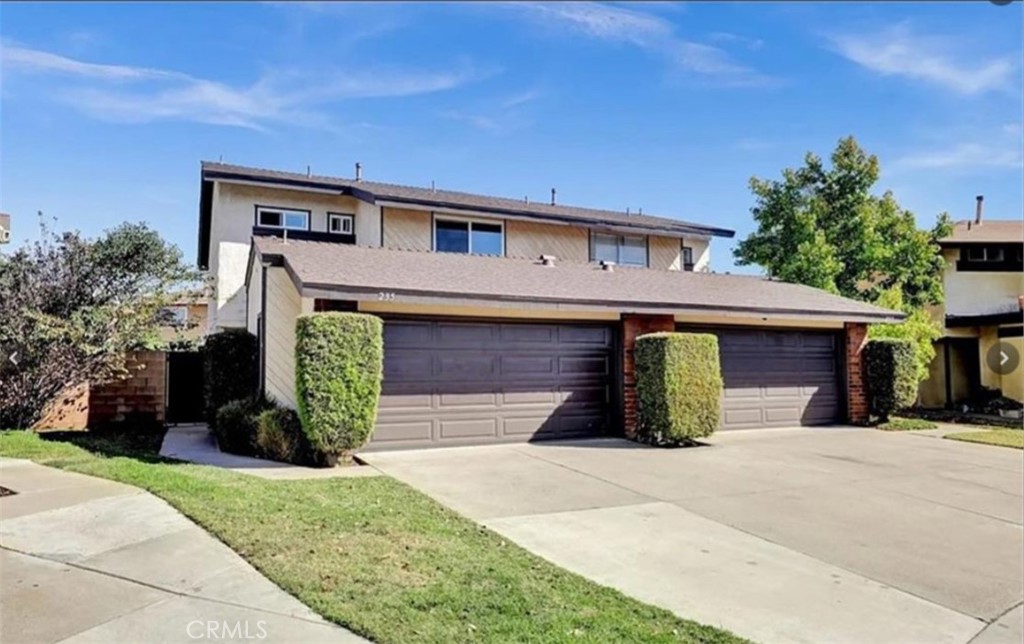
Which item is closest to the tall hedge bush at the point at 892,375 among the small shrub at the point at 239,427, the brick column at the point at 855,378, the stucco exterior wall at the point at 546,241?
the brick column at the point at 855,378

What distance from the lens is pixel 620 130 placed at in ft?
38.2

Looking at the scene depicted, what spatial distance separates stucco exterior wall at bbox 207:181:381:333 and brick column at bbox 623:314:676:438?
7.67m

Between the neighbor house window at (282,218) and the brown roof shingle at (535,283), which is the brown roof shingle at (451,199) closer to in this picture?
the neighbor house window at (282,218)

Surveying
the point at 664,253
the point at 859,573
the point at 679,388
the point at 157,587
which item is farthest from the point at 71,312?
the point at 664,253

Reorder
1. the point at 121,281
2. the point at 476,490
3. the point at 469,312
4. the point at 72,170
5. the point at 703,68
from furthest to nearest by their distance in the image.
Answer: the point at 121,281
the point at 469,312
the point at 72,170
the point at 476,490
the point at 703,68

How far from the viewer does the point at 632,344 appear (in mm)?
12258

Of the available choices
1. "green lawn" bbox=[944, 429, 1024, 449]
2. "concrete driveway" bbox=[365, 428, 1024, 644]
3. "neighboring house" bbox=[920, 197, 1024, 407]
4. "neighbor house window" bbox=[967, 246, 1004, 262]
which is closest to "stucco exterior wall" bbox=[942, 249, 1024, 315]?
"neighboring house" bbox=[920, 197, 1024, 407]

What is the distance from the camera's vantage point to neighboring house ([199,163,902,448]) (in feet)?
35.0

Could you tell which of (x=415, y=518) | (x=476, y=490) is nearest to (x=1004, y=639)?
(x=415, y=518)

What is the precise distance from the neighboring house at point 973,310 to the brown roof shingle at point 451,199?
25.3 feet

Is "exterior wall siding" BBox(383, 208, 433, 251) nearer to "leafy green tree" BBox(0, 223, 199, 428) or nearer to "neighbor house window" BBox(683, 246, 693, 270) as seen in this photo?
"leafy green tree" BBox(0, 223, 199, 428)

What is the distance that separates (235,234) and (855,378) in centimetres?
1577

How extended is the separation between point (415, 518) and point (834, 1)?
5430mm

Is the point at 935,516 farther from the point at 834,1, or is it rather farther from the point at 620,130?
the point at 620,130
